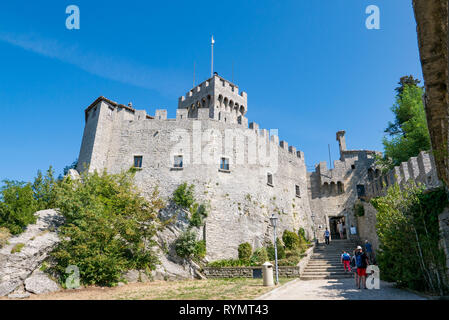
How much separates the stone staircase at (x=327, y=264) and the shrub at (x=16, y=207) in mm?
14149

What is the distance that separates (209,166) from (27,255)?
42.8 ft

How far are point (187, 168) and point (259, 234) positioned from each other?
7.76 metres

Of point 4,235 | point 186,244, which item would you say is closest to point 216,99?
point 186,244

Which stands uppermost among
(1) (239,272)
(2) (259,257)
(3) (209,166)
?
(3) (209,166)

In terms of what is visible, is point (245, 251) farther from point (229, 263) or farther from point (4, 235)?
point (4, 235)

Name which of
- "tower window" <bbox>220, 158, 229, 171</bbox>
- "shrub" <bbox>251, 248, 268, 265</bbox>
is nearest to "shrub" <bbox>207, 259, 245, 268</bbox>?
"shrub" <bbox>251, 248, 268, 265</bbox>

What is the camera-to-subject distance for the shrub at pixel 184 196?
19.8 meters

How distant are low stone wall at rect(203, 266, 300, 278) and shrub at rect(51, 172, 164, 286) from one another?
374cm

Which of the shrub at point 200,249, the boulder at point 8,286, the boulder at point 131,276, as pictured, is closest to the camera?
the boulder at point 8,286

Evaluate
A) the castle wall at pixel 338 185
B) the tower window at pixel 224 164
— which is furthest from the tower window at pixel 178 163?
the castle wall at pixel 338 185

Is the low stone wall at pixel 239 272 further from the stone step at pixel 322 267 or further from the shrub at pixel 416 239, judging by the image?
the shrub at pixel 416 239

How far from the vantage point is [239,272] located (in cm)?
1622

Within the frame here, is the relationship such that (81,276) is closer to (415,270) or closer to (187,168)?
(187,168)
